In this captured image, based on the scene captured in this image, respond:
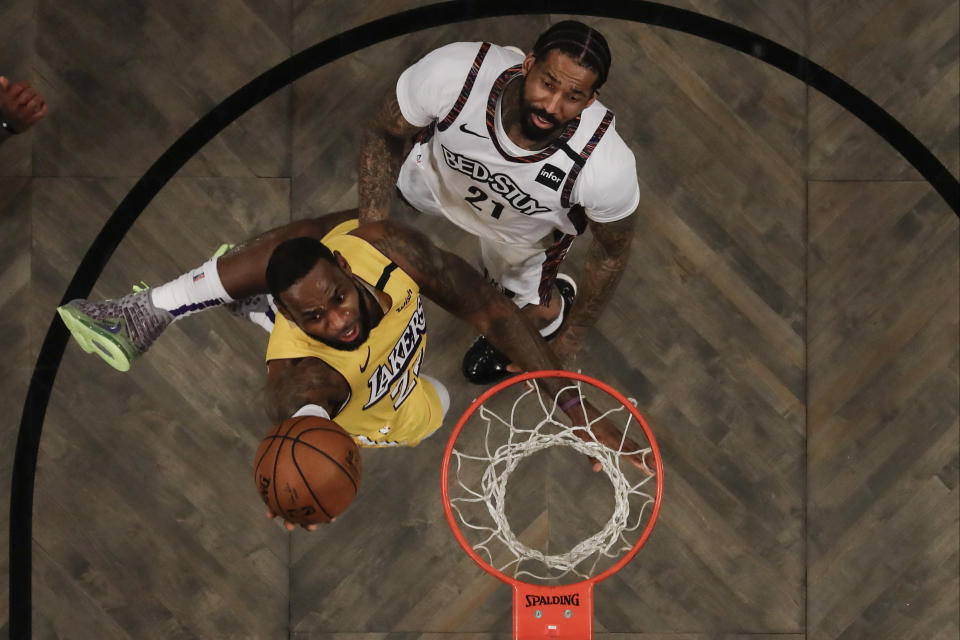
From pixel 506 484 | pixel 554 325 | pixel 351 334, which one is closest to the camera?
pixel 351 334

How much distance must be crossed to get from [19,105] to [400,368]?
1.85 meters

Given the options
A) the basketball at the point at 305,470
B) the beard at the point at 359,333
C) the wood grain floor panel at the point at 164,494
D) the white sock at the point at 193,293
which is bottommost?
the wood grain floor panel at the point at 164,494

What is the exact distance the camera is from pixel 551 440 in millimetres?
2646

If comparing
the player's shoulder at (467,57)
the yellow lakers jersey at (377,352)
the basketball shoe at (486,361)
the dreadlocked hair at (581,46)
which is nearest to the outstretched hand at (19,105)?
the yellow lakers jersey at (377,352)

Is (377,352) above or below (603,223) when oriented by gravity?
A: below

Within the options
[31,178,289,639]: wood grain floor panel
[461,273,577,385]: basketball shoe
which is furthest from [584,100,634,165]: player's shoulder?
[31,178,289,639]: wood grain floor panel

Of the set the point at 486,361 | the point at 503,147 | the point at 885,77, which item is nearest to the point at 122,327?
the point at 486,361

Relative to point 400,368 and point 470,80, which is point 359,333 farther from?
point 470,80

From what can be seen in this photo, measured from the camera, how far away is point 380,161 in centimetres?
270

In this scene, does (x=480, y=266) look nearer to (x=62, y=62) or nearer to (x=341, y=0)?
(x=341, y=0)

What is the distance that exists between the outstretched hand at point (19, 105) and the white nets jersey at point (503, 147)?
5.05 ft

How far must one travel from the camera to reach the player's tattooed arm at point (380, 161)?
8.54 ft

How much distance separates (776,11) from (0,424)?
12.2 feet

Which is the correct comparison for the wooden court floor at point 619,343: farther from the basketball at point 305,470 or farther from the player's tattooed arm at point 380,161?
the basketball at point 305,470
